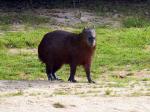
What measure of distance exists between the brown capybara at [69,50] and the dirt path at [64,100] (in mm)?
1457

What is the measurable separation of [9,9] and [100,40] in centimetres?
421

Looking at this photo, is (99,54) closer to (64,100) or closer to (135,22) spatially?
(135,22)

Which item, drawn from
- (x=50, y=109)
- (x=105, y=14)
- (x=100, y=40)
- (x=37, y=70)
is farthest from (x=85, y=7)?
(x=50, y=109)

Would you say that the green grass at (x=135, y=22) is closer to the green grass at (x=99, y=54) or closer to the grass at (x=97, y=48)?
the grass at (x=97, y=48)

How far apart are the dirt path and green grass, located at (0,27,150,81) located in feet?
10.6

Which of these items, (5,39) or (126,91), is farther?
(5,39)

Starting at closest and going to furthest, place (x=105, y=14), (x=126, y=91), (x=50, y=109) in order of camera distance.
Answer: (x=50, y=109)
(x=126, y=91)
(x=105, y=14)

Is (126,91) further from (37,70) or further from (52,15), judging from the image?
(52,15)

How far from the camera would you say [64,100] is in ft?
31.4

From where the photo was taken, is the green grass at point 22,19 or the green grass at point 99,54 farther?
the green grass at point 22,19

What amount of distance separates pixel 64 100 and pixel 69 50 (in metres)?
3.25

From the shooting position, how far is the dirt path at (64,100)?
29.9ft

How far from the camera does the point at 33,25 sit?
20.4 meters

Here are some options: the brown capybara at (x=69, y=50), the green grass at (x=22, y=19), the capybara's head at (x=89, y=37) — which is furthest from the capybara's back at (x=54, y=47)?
the green grass at (x=22, y=19)
